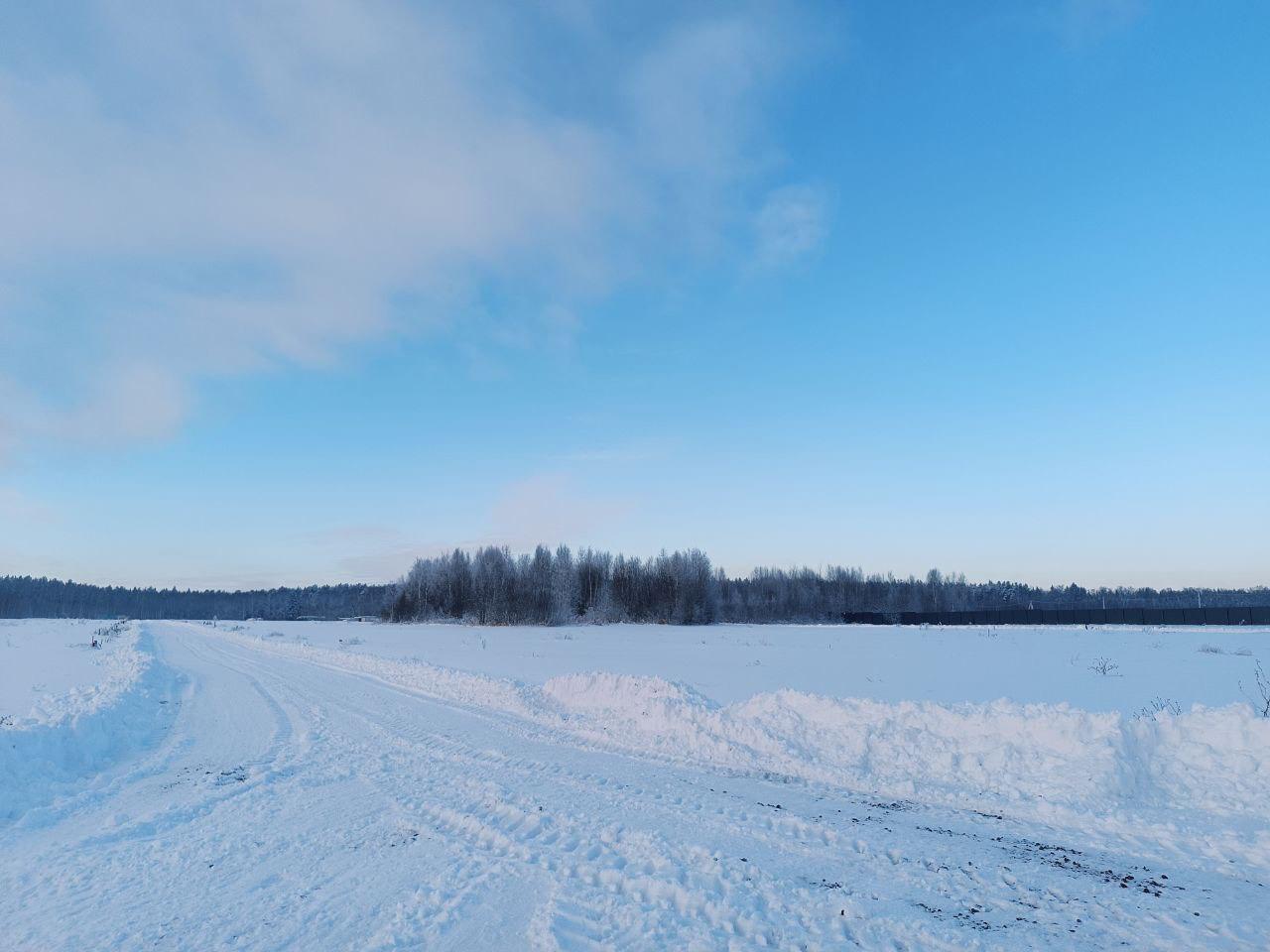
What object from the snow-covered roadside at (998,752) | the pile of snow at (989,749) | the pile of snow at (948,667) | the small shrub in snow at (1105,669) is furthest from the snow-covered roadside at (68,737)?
the small shrub in snow at (1105,669)

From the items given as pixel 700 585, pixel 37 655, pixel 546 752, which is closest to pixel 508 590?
pixel 700 585

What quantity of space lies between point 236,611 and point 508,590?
419 ft

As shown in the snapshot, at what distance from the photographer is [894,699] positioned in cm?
1445

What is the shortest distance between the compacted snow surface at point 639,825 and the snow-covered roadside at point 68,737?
6 centimetres

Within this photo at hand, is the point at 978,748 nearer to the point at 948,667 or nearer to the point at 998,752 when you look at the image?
the point at 998,752

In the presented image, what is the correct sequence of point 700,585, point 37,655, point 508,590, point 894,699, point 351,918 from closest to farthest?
point 351,918
point 894,699
point 37,655
point 508,590
point 700,585

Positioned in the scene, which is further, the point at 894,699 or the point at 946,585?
the point at 946,585

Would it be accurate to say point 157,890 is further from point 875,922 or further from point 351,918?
point 875,922

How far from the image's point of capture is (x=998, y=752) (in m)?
8.91

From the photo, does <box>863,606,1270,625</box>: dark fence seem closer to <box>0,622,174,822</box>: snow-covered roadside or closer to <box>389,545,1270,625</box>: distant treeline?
<box>389,545,1270,625</box>: distant treeline

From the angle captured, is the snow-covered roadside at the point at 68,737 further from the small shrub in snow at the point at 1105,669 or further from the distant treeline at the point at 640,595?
the distant treeline at the point at 640,595

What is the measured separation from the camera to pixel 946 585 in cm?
14788

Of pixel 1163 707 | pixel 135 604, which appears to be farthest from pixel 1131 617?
pixel 135 604

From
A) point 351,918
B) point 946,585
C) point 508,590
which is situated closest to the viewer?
point 351,918
